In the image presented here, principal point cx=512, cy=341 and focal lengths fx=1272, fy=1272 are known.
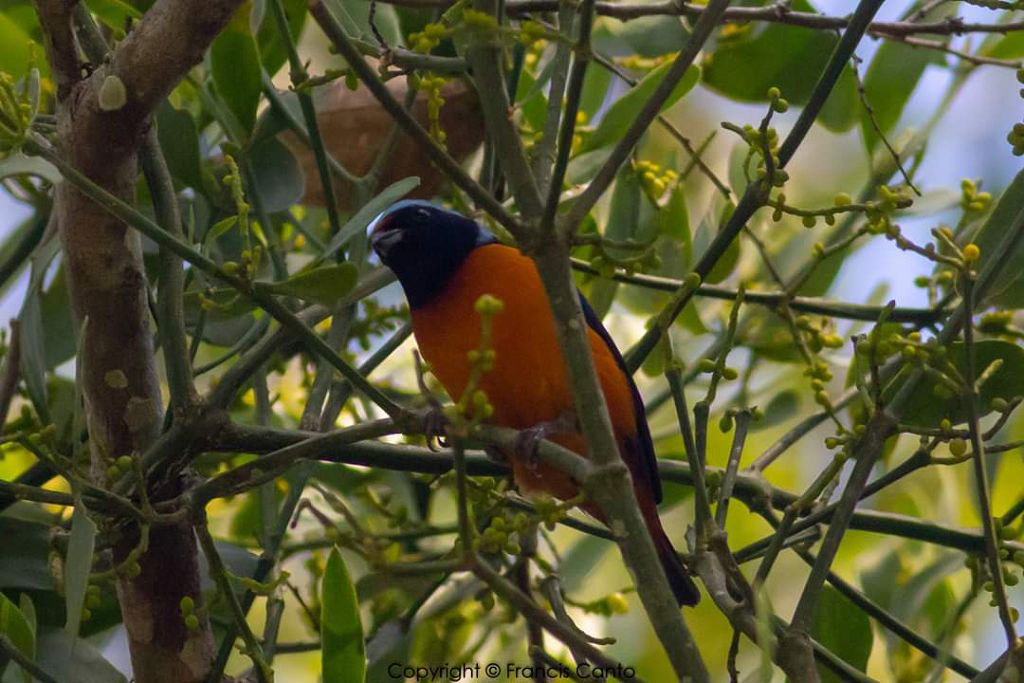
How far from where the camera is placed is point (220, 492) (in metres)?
1.64

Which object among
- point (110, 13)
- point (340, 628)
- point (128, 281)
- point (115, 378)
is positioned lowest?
point (340, 628)

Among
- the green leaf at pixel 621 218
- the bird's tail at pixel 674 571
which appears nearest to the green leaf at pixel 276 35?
the green leaf at pixel 621 218

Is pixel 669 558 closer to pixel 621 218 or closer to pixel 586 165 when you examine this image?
pixel 621 218

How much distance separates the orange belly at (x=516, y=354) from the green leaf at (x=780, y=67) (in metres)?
0.58

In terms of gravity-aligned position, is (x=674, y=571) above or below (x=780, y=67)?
below

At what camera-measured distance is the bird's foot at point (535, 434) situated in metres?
1.53

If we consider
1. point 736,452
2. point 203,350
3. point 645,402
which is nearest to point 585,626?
point 645,402

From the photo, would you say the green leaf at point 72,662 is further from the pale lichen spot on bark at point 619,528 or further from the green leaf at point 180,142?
the pale lichen spot on bark at point 619,528

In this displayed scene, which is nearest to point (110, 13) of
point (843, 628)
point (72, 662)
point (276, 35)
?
point (276, 35)

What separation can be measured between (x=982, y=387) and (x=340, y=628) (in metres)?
1.02

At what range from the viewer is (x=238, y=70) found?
83.6 inches

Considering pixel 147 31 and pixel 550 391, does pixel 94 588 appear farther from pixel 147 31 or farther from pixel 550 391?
pixel 550 391

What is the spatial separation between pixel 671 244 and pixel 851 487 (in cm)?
115

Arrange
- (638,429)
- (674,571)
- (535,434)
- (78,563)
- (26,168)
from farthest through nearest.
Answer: (674,571)
(638,429)
(535,434)
(26,168)
(78,563)
